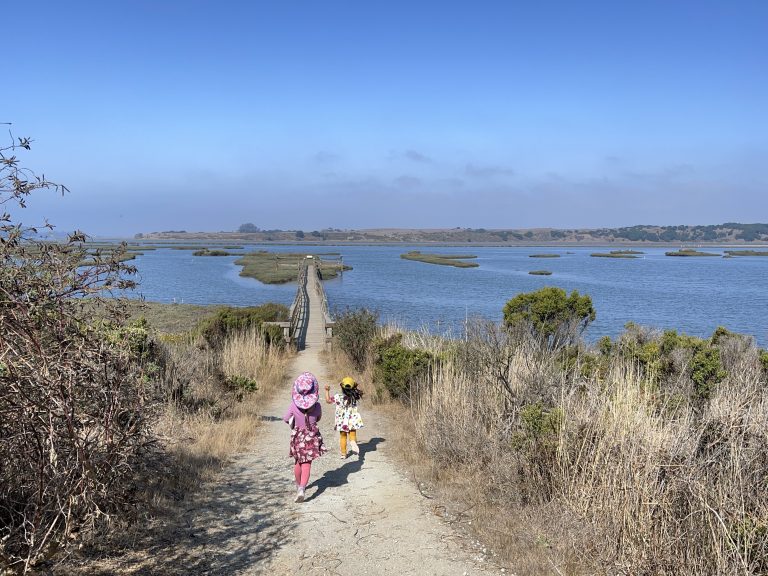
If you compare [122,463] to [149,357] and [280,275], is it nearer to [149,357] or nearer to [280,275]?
[149,357]

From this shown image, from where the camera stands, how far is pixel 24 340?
10.4 feet

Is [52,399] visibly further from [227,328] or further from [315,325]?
[315,325]

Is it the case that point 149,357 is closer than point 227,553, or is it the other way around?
point 227,553

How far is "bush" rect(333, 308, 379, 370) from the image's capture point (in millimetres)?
14930

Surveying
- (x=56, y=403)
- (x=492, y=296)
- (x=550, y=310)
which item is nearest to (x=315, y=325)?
(x=550, y=310)

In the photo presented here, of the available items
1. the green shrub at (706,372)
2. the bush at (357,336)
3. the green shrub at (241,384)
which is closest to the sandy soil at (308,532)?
the green shrub at (241,384)

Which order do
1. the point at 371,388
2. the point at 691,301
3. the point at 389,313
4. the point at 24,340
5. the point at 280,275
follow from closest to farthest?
the point at 24,340 → the point at 371,388 → the point at 389,313 → the point at 691,301 → the point at 280,275

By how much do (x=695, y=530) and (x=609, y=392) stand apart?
2.23m

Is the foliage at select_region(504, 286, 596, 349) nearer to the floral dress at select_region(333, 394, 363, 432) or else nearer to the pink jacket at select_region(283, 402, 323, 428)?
the floral dress at select_region(333, 394, 363, 432)

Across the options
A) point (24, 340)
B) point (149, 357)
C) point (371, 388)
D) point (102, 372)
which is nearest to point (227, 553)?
point (102, 372)

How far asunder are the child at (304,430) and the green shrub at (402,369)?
3.67 metres

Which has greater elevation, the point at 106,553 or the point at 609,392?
the point at 609,392

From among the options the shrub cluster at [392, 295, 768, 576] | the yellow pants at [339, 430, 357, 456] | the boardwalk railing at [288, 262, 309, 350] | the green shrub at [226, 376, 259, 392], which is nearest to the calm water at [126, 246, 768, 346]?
the boardwalk railing at [288, 262, 309, 350]

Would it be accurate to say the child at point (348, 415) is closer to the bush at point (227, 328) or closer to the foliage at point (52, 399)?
the foliage at point (52, 399)
